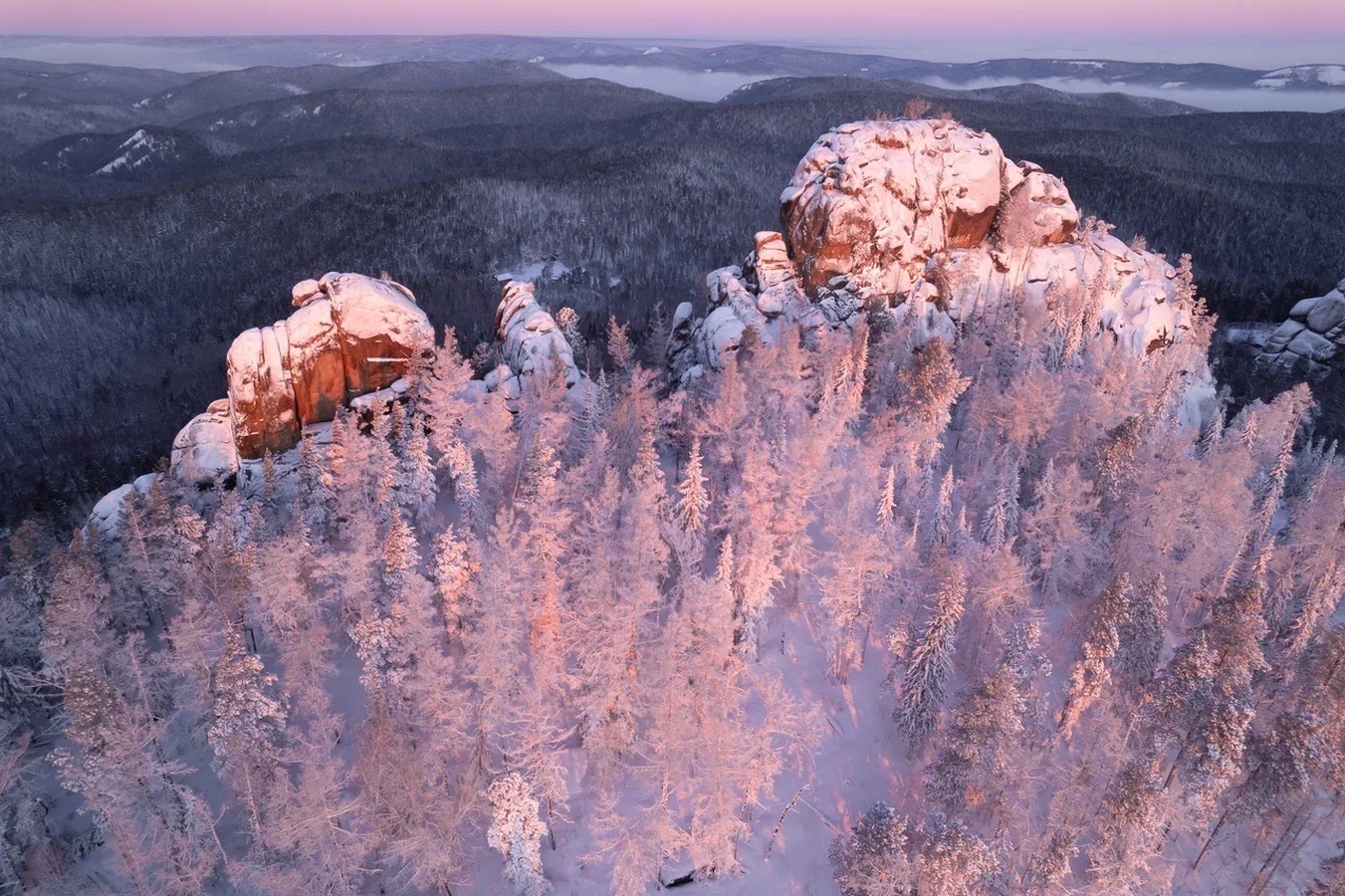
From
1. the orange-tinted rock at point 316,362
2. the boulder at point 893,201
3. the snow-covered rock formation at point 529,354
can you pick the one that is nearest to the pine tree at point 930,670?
the snow-covered rock formation at point 529,354

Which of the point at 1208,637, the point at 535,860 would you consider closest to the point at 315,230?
the point at 535,860

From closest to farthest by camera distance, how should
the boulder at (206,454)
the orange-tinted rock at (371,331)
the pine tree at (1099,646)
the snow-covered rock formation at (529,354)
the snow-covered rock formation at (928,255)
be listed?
the pine tree at (1099,646), the boulder at (206,454), the orange-tinted rock at (371,331), the snow-covered rock formation at (529,354), the snow-covered rock formation at (928,255)

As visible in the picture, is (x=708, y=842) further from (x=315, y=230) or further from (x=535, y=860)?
(x=315, y=230)

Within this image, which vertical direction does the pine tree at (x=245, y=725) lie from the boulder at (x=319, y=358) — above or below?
below

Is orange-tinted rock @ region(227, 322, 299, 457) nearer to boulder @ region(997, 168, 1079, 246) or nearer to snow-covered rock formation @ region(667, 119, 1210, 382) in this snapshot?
snow-covered rock formation @ region(667, 119, 1210, 382)

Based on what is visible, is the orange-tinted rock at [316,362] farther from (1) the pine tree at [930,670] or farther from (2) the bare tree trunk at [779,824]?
(1) the pine tree at [930,670]

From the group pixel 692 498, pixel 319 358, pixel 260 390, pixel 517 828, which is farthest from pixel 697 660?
pixel 260 390
